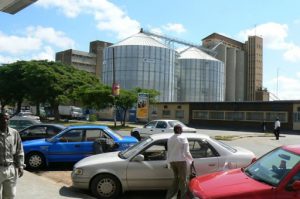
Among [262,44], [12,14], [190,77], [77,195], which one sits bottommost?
[77,195]

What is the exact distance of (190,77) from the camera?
9269cm

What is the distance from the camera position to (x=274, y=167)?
6.45 metres

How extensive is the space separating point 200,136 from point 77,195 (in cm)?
307

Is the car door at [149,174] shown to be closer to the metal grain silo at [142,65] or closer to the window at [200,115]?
the window at [200,115]

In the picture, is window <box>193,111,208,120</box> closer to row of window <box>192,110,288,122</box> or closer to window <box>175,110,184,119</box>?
row of window <box>192,110,288,122</box>

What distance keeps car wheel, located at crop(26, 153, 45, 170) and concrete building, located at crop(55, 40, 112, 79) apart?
452ft

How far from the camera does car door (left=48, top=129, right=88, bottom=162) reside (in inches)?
547

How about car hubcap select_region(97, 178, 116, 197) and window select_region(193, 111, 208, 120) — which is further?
window select_region(193, 111, 208, 120)

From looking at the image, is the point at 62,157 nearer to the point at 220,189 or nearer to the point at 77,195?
the point at 77,195

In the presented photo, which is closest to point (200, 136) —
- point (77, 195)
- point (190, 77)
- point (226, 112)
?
point (77, 195)

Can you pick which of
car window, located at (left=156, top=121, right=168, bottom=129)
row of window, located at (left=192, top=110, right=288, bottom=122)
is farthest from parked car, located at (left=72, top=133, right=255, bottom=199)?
row of window, located at (left=192, top=110, right=288, bottom=122)

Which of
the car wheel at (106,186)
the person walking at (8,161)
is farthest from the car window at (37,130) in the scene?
the person walking at (8,161)

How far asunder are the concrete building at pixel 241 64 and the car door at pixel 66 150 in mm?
107497

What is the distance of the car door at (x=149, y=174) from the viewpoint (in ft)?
31.8
